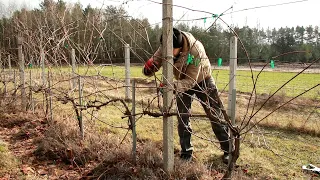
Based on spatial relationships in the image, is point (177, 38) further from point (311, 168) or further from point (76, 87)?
point (311, 168)

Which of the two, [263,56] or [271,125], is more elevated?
[263,56]

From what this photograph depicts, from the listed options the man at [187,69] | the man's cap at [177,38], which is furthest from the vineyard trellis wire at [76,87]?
the man's cap at [177,38]

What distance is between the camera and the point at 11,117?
532 cm

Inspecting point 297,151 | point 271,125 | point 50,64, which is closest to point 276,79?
point 271,125

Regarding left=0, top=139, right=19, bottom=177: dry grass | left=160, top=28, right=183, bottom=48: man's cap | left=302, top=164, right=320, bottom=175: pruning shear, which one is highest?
left=160, top=28, right=183, bottom=48: man's cap

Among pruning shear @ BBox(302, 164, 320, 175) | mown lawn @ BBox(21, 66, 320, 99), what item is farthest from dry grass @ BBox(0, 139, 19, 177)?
pruning shear @ BBox(302, 164, 320, 175)

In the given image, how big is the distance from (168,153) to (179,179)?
0.29 meters

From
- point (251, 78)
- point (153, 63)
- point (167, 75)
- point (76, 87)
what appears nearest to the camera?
point (167, 75)

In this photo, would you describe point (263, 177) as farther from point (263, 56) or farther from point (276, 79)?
point (276, 79)

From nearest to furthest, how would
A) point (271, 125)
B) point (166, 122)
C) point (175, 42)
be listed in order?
point (166, 122) < point (175, 42) < point (271, 125)

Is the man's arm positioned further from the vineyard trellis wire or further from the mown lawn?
the vineyard trellis wire

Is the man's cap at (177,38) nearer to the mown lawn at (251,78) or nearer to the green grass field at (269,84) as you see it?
the mown lawn at (251,78)

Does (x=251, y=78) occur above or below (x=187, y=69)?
below

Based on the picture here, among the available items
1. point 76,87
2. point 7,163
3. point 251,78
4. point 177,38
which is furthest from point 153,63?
point 251,78
